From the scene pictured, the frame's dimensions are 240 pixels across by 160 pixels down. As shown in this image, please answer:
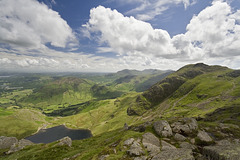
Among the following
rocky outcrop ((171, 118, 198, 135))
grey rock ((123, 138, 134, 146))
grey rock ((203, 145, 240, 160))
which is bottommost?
grey rock ((123, 138, 134, 146))

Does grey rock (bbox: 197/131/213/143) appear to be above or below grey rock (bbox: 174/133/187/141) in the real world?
above


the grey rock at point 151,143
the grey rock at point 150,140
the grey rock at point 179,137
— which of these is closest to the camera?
the grey rock at point 151,143

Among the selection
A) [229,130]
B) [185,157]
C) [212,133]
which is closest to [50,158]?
[185,157]

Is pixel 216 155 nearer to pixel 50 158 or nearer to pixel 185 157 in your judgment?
pixel 185 157

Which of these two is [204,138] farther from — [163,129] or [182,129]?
[163,129]

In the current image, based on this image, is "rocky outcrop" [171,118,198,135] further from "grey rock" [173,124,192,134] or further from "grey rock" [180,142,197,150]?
"grey rock" [180,142,197,150]

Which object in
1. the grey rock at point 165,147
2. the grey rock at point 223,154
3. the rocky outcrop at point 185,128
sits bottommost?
the grey rock at point 165,147

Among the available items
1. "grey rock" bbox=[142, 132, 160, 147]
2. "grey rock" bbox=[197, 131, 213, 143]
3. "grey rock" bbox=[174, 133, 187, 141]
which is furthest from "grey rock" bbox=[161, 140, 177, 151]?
"grey rock" bbox=[197, 131, 213, 143]

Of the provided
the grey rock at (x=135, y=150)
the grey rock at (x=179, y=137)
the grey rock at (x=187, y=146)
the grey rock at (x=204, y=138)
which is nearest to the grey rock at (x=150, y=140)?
the grey rock at (x=135, y=150)

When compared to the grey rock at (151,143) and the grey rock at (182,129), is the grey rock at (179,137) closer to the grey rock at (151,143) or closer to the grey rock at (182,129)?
the grey rock at (182,129)

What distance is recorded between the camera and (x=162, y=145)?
3656 centimetres

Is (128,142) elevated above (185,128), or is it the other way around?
(185,128)

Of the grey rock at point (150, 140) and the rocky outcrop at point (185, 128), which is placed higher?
the rocky outcrop at point (185, 128)

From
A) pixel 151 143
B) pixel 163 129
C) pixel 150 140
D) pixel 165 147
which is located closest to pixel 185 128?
pixel 163 129
